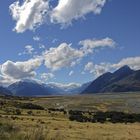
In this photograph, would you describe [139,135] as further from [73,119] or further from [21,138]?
[21,138]

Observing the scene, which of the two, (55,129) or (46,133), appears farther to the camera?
(55,129)

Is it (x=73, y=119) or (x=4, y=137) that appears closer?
(x=4, y=137)

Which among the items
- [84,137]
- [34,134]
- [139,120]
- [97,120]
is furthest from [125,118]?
[34,134]

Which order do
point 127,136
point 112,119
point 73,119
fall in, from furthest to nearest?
point 112,119 → point 73,119 → point 127,136

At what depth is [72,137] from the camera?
36125 mm

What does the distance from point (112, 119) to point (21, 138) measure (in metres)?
44.1

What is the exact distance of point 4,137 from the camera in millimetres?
19031

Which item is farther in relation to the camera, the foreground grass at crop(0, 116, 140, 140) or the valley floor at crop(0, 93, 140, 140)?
the valley floor at crop(0, 93, 140, 140)

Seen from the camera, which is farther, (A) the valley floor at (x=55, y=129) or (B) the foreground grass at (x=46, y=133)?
(A) the valley floor at (x=55, y=129)

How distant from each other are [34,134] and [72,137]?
55.3ft

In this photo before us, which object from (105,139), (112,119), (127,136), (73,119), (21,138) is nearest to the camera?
(21,138)

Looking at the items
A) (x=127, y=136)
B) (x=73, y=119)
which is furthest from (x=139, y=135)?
(x=73, y=119)

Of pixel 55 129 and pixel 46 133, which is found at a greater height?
pixel 46 133

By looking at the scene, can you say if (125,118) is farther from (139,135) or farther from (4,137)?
(4,137)
